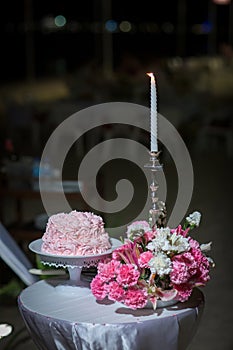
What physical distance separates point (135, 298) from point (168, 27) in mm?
12946

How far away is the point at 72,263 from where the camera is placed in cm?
243

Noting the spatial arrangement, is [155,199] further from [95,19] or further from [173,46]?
[173,46]

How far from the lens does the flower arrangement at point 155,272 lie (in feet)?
7.17

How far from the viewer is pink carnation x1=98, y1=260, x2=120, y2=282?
224cm

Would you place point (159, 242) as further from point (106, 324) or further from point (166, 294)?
point (106, 324)

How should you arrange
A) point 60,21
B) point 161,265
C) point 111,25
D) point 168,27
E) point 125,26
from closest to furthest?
point 161,265
point 111,25
point 60,21
point 125,26
point 168,27

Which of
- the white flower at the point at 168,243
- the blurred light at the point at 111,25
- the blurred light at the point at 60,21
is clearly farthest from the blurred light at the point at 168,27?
the white flower at the point at 168,243

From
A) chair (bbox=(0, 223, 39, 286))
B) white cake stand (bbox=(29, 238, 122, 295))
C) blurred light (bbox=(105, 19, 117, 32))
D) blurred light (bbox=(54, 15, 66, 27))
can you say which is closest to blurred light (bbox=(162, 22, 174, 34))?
blurred light (bbox=(105, 19, 117, 32))

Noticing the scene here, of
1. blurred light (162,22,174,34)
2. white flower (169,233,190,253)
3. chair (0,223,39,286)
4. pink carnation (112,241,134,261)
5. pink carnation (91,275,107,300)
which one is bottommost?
blurred light (162,22,174,34)

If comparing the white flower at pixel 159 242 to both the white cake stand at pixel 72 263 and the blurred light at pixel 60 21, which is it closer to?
the white cake stand at pixel 72 263

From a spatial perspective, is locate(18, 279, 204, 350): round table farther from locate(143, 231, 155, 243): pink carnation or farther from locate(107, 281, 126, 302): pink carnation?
locate(143, 231, 155, 243): pink carnation

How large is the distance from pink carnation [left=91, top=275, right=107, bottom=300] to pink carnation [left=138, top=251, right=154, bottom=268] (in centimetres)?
14

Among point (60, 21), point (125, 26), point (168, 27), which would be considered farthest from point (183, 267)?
point (168, 27)

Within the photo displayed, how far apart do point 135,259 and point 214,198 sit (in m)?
3.82
